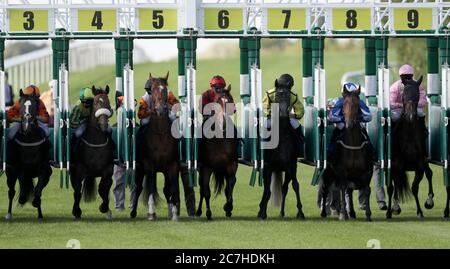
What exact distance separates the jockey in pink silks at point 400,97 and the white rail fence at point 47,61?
18852 mm

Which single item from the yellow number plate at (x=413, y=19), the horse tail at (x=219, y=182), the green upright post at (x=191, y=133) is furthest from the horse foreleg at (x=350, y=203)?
the yellow number plate at (x=413, y=19)

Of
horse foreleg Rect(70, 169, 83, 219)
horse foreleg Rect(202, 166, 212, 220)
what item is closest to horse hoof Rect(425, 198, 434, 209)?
horse foreleg Rect(202, 166, 212, 220)

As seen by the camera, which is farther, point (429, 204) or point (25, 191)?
point (429, 204)

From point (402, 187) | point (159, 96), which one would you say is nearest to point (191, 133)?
point (159, 96)

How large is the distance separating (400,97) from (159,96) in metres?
3.26

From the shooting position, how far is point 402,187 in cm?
2062

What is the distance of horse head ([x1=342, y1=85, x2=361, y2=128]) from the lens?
1938 centimetres

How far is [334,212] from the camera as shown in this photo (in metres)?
20.7

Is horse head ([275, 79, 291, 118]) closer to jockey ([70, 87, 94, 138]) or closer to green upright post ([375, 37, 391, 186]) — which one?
green upright post ([375, 37, 391, 186])

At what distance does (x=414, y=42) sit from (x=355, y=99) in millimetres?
26223

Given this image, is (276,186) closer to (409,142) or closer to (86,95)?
(409,142)

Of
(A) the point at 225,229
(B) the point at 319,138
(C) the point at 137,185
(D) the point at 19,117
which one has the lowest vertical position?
(A) the point at 225,229
